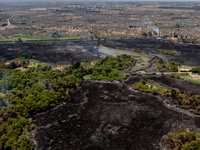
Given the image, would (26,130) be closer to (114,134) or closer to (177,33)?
(114,134)

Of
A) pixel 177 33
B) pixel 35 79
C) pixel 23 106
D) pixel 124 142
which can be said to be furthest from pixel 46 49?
pixel 177 33

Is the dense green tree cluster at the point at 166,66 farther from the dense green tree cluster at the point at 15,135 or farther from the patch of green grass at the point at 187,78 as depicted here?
the dense green tree cluster at the point at 15,135

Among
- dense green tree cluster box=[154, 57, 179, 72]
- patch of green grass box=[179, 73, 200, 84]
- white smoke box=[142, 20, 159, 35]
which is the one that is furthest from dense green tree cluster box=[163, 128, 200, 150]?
white smoke box=[142, 20, 159, 35]

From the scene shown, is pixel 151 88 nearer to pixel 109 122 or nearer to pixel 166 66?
pixel 109 122

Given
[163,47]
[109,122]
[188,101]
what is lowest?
[109,122]

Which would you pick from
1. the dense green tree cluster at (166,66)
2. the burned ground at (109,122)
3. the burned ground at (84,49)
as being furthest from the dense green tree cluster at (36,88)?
the dense green tree cluster at (166,66)

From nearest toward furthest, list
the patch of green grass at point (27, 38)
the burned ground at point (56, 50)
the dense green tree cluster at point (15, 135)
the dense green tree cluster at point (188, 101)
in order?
the dense green tree cluster at point (15, 135) → the dense green tree cluster at point (188, 101) → the burned ground at point (56, 50) → the patch of green grass at point (27, 38)

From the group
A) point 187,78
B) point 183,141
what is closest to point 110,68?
point 187,78
